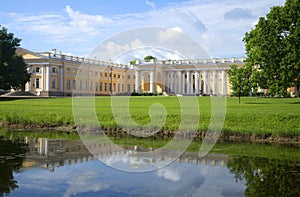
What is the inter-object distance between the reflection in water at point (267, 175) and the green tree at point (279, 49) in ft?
66.3

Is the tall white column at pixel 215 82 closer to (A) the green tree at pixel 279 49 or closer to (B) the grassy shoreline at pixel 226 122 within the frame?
(A) the green tree at pixel 279 49

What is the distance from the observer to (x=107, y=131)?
24.2 m

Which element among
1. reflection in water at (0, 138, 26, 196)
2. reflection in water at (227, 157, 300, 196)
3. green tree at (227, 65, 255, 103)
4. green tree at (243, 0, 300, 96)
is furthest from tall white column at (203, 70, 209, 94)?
reflection in water at (227, 157, 300, 196)


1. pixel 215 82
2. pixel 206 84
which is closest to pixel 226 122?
pixel 215 82

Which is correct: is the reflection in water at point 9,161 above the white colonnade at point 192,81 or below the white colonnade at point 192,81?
below

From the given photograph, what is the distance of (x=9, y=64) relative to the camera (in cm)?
5450

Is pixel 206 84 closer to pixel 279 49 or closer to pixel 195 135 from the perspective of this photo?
pixel 279 49

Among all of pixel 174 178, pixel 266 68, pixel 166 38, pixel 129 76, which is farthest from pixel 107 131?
pixel 129 76

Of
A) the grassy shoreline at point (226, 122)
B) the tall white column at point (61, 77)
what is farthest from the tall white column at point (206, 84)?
the grassy shoreline at point (226, 122)

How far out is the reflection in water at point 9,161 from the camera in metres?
10.9

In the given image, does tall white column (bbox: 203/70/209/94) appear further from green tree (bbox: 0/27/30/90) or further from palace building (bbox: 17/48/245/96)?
green tree (bbox: 0/27/30/90)

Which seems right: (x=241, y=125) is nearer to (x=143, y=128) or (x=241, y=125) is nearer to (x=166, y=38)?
(x=143, y=128)

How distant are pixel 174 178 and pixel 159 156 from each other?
4.09 m

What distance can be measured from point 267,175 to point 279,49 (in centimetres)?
2491
